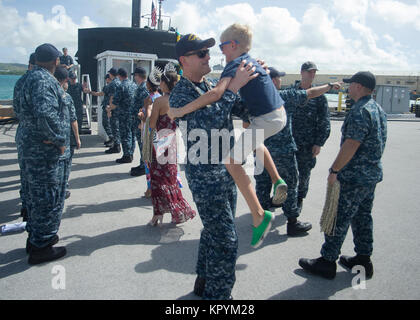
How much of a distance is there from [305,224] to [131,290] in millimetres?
2412

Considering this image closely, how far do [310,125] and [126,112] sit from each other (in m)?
4.95

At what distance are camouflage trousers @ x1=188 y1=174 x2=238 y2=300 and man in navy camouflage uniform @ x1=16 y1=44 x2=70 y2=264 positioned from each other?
175 centimetres

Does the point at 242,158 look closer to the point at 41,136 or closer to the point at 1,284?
the point at 41,136

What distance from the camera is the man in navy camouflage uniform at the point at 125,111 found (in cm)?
793

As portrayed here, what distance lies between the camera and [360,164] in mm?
3018

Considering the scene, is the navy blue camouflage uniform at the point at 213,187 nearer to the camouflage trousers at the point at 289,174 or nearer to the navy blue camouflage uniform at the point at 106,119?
the camouflage trousers at the point at 289,174

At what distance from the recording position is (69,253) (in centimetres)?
366

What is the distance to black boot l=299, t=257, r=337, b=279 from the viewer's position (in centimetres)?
323

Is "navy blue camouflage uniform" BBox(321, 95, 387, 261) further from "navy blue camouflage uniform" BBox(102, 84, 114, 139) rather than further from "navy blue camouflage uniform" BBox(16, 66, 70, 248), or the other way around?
"navy blue camouflage uniform" BBox(102, 84, 114, 139)

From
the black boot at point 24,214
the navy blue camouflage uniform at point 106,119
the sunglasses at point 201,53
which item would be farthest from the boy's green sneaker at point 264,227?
the navy blue camouflage uniform at point 106,119

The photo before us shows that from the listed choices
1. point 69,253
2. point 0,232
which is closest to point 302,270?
point 69,253

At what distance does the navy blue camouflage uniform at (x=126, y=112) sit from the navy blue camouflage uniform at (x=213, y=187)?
5.71m

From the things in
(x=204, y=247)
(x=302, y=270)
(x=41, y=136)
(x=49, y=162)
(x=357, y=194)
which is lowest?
(x=302, y=270)

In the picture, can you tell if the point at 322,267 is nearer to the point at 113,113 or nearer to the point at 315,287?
the point at 315,287
